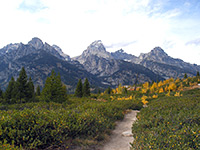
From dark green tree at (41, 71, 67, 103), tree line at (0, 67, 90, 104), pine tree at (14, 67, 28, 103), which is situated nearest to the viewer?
dark green tree at (41, 71, 67, 103)

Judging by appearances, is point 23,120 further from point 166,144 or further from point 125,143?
point 166,144

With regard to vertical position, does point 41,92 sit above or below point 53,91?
below

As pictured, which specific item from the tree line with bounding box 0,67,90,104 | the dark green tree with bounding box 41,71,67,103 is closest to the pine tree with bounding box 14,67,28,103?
the tree line with bounding box 0,67,90,104

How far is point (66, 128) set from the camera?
6145 mm

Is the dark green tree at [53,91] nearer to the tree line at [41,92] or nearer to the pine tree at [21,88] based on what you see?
the tree line at [41,92]

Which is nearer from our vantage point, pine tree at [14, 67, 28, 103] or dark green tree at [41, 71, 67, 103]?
dark green tree at [41, 71, 67, 103]

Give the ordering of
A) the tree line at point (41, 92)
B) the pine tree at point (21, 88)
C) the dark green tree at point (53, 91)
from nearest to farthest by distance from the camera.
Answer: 1. the dark green tree at point (53, 91)
2. the tree line at point (41, 92)
3. the pine tree at point (21, 88)

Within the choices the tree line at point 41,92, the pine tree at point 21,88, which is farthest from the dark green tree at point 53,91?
the pine tree at point 21,88

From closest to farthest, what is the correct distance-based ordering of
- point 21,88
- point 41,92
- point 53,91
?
point 53,91 < point 21,88 < point 41,92

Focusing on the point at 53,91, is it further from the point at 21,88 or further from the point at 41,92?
the point at 21,88

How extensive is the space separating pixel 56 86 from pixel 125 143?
17561 mm

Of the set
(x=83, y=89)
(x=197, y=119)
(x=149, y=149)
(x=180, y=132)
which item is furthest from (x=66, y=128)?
(x=83, y=89)

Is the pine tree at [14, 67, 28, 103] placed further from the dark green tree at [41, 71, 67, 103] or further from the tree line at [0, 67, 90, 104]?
the dark green tree at [41, 71, 67, 103]

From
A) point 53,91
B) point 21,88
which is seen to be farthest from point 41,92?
point 53,91
